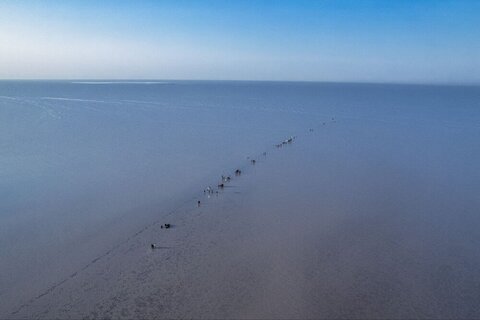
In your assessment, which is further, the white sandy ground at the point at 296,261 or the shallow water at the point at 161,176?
the shallow water at the point at 161,176

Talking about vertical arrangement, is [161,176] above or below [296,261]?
above

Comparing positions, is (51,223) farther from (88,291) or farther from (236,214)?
(236,214)

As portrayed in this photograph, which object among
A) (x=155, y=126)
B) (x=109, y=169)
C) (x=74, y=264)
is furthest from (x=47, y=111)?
(x=74, y=264)

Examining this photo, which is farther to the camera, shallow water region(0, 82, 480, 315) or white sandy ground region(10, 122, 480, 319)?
shallow water region(0, 82, 480, 315)

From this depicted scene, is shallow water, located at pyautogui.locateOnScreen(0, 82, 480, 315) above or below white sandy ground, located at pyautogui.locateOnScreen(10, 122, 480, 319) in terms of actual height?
above

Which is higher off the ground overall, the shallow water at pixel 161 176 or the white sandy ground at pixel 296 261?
A: the shallow water at pixel 161 176

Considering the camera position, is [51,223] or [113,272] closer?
[113,272]

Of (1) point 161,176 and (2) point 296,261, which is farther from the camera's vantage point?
(1) point 161,176

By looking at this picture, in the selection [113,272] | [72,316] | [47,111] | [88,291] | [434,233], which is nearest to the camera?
[72,316]
